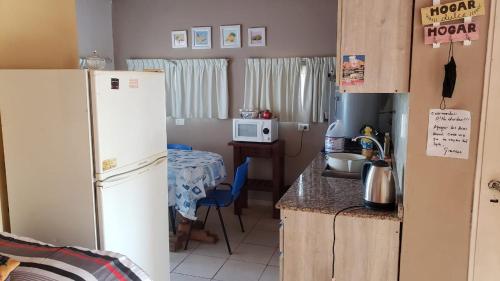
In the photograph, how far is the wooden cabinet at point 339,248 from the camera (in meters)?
1.84

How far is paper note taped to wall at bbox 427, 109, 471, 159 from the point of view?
Result: 158cm

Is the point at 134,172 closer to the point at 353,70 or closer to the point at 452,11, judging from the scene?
the point at 353,70

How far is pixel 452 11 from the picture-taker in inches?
60.6

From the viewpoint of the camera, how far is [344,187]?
7.67 feet

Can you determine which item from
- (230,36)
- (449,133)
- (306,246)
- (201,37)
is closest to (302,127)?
(230,36)

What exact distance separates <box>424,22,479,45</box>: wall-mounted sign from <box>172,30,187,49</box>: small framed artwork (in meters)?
3.79

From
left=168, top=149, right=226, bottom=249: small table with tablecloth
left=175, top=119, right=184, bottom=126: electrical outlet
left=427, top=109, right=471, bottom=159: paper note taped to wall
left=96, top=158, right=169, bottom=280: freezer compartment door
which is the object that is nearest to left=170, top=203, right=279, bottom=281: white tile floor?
left=168, top=149, right=226, bottom=249: small table with tablecloth

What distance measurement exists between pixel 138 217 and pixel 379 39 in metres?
1.56

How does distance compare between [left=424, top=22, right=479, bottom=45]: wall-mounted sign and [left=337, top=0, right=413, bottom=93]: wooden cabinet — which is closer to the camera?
[left=424, top=22, right=479, bottom=45]: wall-mounted sign

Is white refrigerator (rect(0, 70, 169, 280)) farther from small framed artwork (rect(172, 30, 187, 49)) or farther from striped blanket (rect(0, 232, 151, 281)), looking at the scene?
small framed artwork (rect(172, 30, 187, 49))

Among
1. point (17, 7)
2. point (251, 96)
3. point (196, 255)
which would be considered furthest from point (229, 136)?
point (17, 7)

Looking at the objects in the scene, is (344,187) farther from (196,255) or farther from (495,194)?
(196,255)

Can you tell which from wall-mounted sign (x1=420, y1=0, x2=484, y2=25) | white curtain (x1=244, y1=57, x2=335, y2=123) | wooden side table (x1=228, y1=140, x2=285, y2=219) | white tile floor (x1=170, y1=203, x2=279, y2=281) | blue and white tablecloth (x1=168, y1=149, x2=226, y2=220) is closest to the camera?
wall-mounted sign (x1=420, y1=0, x2=484, y2=25)

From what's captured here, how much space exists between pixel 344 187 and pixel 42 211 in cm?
167
